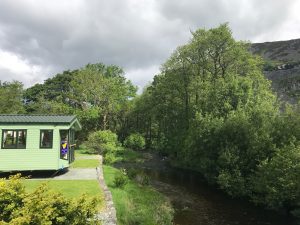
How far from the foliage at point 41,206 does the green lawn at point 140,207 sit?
220 inches

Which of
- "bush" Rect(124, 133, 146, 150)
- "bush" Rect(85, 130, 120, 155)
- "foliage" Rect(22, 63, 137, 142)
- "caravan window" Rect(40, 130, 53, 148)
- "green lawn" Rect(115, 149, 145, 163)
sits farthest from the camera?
"bush" Rect(124, 133, 146, 150)

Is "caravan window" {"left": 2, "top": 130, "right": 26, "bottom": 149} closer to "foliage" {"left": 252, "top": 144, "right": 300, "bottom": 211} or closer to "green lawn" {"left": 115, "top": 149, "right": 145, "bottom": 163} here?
"foliage" {"left": 252, "top": 144, "right": 300, "bottom": 211}

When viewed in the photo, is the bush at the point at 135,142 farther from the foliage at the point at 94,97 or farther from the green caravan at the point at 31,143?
the green caravan at the point at 31,143

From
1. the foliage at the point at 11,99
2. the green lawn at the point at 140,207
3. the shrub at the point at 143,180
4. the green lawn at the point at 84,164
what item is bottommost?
the green lawn at the point at 140,207

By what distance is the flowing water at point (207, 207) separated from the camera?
2077 cm

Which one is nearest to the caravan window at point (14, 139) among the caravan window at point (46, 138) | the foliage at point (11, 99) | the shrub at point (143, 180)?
the caravan window at point (46, 138)

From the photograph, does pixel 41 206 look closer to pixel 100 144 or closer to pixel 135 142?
pixel 100 144

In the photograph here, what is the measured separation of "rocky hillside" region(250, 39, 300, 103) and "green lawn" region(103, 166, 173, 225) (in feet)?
90.2

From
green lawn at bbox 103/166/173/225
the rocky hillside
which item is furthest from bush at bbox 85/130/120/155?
the rocky hillside

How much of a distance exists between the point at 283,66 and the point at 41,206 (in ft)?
250

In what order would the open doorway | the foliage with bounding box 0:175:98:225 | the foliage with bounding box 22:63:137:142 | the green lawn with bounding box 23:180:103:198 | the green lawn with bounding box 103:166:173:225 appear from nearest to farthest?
1. the foliage with bounding box 0:175:98:225
2. the green lawn with bounding box 103:166:173:225
3. the green lawn with bounding box 23:180:103:198
4. the open doorway
5. the foliage with bounding box 22:63:137:142

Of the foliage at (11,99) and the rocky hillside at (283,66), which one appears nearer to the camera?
the foliage at (11,99)

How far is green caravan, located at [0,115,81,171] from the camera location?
2320 centimetres

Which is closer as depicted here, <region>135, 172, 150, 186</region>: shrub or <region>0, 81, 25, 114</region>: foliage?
<region>135, 172, 150, 186</region>: shrub
